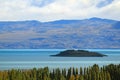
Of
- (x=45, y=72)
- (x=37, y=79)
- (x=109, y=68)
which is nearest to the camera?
(x=37, y=79)

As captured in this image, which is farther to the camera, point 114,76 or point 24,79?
point 114,76

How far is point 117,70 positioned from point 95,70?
17.4 feet

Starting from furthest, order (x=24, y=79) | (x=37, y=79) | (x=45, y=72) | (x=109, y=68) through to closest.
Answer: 1. (x=109, y=68)
2. (x=45, y=72)
3. (x=37, y=79)
4. (x=24, y=79)

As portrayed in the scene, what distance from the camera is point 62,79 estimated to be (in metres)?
81.6

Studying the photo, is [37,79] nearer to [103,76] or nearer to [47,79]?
[47,79]

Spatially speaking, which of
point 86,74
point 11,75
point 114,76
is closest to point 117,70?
point 114,76

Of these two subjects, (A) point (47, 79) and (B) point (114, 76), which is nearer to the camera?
(A) point (47, 79)

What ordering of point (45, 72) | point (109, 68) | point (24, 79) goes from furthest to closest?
point (109, 68), point (45, 72), point (24, 79)

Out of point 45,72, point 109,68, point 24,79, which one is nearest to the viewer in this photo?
point 24,79

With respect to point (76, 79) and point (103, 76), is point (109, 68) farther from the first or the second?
point (76, 79)

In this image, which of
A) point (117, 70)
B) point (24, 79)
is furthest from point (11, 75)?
point (117, 70)

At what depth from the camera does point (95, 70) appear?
95.3 m

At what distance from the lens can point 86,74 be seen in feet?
296

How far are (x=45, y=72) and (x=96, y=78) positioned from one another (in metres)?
11.5
